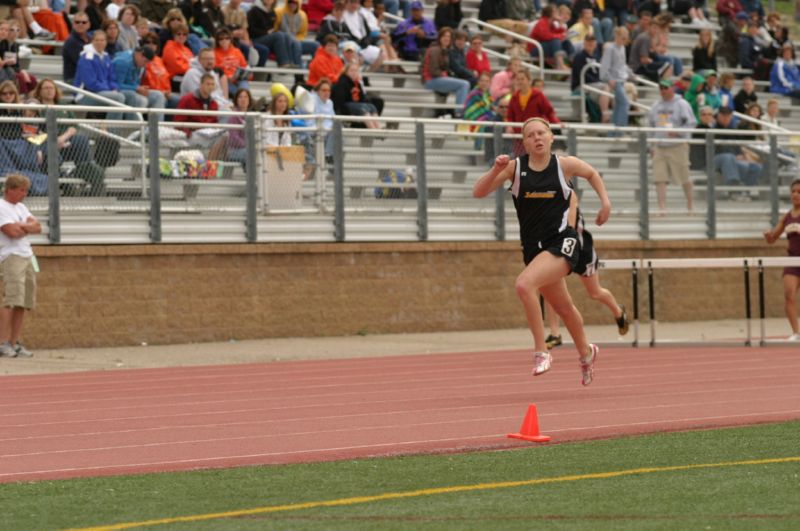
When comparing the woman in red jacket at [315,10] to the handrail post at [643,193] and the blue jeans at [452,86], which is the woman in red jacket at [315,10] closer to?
the blue jeans at [452,86]

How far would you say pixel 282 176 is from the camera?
70.8ft

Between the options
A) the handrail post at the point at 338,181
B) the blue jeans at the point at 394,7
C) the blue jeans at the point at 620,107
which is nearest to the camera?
the handrail post at the point at 338,181

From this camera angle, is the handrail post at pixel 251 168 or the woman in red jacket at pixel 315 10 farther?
the woman in red jacket at pixel 315 10

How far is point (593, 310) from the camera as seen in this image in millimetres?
26000

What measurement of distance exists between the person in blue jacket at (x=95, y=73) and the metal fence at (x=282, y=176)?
1.30 meters

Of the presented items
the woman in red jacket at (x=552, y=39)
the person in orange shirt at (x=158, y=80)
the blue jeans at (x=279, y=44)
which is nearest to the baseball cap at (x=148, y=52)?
the person in orange shirt at (x=158, y=80)

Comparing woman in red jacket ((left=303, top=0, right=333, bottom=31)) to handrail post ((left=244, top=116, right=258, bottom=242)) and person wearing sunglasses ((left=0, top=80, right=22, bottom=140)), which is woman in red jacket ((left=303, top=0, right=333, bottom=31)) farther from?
person wearing sunglasses ((left=0, top=80, right=22, bottom=140))

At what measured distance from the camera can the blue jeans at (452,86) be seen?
27.0 m

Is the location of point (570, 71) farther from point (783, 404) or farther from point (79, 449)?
point (79, 449)

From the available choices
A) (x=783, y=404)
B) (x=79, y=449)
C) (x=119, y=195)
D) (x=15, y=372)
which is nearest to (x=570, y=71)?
(x=119, y=195)

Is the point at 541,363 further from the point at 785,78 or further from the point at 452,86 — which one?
the point at 785,78

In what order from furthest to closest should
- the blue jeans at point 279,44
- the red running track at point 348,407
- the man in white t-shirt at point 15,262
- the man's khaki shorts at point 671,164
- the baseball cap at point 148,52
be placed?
the blue jeans at point 279,44
the man's khaki shorts at point 671,164
the baseball cap at point 148,52
the man in white t-shirt at point 15,262
the red running track at point 348,407

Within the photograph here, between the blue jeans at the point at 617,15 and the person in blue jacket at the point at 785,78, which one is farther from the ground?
the blue jeans at the point at 617,15

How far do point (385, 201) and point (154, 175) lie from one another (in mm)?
3725
